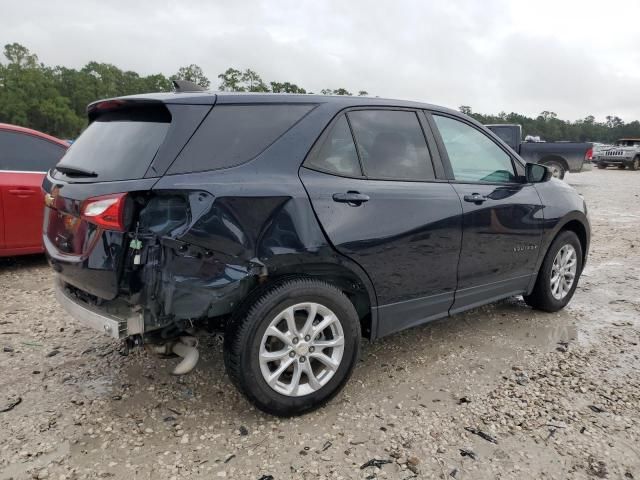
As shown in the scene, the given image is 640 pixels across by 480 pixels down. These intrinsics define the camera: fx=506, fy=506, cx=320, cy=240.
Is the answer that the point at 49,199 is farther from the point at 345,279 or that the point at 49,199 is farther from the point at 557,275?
the point at 557,275

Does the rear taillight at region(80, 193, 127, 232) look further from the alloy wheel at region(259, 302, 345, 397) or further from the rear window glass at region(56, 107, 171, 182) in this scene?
the alloy wheel at region(259, 302, 345, 397)

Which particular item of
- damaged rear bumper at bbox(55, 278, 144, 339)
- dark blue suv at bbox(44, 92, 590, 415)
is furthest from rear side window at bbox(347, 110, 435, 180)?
damaged rear bumper at bbox(55, 278, 144, 339)

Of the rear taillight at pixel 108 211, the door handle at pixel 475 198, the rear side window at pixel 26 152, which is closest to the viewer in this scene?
the rear taillight at pixel 108 211

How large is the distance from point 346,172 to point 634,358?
2.54 metres

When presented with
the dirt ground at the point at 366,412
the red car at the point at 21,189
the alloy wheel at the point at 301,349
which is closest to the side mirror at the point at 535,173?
the dirt ground at the point at 366,412

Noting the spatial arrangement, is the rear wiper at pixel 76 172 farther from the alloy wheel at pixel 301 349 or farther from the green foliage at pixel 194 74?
the green foliage at pixel 194 74

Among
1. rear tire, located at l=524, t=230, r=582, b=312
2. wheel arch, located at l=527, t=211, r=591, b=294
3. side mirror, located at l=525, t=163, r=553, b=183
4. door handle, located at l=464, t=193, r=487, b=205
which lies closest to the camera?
door handle, located at l=464, t=193, r=487, b=205

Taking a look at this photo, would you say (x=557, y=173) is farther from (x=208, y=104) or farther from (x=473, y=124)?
(x=208, y=104)

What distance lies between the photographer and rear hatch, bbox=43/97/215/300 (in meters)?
2.43

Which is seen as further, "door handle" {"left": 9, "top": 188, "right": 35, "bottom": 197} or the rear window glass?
"door handle" {"left": 9, "top": 188, "right": 35, "bottom": 197}

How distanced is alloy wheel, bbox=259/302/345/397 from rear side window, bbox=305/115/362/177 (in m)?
0.78

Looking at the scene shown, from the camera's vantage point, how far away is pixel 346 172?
2949 mm

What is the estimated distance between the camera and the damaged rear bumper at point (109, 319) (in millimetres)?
2461

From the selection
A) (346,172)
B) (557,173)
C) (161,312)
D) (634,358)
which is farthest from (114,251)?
(557,173)
